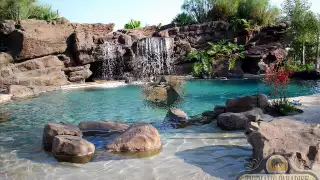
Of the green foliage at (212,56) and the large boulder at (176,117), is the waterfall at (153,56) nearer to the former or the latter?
the green foliage at (212,56)

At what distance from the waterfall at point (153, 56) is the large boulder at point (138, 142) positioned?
46.3 feet

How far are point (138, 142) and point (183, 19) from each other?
21.1 metres

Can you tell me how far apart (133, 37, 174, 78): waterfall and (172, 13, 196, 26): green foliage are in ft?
14.9

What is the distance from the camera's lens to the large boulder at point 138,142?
489cm

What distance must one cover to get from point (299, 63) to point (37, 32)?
16.7 m

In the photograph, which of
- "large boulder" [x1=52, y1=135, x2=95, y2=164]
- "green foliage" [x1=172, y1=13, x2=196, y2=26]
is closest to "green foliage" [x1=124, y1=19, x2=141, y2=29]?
"green foliage" [x1=172, y1=13, x2=196, y2=26]

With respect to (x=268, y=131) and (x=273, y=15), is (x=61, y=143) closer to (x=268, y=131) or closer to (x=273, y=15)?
(x=268, y=131)

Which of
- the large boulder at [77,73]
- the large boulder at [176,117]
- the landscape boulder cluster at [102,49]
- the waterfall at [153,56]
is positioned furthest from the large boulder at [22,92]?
the large boulder at [176,117]

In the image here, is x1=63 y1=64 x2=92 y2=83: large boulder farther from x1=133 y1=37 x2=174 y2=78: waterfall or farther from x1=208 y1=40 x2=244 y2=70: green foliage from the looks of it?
x1=208 y1=40 x2=244 y2=70: green foliage

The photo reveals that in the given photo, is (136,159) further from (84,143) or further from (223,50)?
(223,50)

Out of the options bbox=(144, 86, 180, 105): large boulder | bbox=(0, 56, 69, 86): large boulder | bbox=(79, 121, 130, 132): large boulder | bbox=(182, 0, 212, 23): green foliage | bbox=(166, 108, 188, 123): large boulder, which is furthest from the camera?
bbox=(182, 0, 212, 23): green foliage

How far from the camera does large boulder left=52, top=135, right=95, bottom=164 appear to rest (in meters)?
4.57

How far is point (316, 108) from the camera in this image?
23.9 feet

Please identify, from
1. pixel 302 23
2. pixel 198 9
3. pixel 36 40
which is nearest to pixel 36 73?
pixel 36 40
